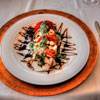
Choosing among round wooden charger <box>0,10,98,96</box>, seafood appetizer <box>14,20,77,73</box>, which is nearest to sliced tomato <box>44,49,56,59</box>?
seafood appetizer <box>14,20,77,73</box>

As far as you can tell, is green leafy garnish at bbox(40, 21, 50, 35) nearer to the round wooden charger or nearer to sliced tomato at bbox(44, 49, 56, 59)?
sliced tomato at bbox(44, 49, 56, 59)

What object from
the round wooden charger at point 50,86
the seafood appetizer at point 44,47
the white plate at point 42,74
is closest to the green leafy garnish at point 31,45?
the seafood appetizer at point 44,47

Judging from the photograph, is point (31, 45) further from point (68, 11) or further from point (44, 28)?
point (68, 11)

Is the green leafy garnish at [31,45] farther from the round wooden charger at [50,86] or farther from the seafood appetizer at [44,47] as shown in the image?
the round wooden charger at [50,86]

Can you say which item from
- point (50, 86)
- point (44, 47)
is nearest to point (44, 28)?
point (44, 47)

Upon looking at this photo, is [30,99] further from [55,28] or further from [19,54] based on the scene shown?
[55,28]
